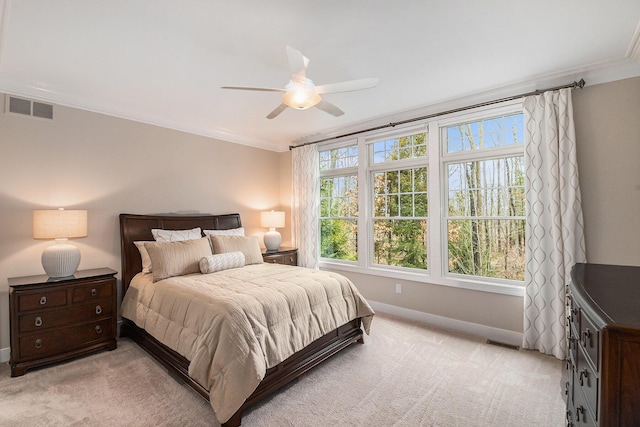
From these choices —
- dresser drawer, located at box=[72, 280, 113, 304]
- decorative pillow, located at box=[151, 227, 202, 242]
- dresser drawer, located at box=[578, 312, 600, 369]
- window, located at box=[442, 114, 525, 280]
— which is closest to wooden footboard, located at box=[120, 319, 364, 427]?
dresser drawer, located at box=[72, 280, 113, 304]

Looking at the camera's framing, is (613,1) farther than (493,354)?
No

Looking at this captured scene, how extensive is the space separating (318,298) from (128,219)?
8.38 ft

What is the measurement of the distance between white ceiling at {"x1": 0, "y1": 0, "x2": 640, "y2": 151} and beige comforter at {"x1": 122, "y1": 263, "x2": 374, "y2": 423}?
1.98 metres

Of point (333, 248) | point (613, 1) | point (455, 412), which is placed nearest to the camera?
point (613, 1)

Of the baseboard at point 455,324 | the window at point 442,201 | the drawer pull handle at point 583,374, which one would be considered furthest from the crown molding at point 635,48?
the baseboard at point 455,324

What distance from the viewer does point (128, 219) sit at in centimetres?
351

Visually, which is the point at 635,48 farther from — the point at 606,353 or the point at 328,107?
the point at 606,353

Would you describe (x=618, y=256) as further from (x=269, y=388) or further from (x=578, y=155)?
(x=269, y=388)

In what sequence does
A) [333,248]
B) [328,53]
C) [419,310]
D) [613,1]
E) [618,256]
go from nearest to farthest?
[613,1] < [328,53] < [618,256] < [419,310] < [333,248]

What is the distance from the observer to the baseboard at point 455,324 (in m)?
3.11

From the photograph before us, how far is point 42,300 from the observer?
2611 mm

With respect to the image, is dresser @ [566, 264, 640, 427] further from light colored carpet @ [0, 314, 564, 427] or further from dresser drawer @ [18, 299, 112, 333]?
dresser drawer @ [18, 299, 112, 333]

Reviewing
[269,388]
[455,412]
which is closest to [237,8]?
[269,388]

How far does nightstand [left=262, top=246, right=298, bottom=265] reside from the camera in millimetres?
4434
